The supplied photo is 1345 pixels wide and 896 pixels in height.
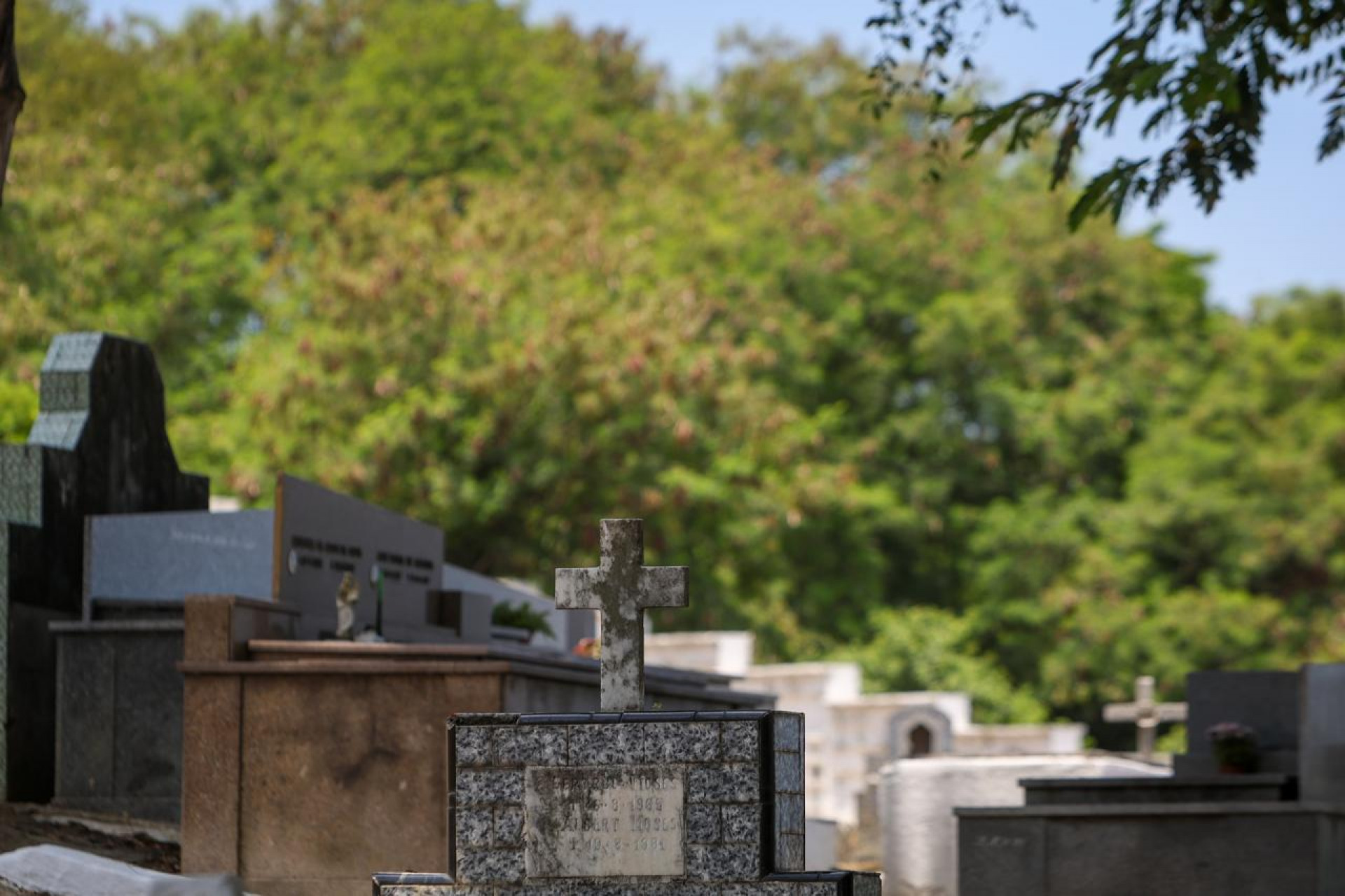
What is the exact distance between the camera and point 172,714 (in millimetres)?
14805

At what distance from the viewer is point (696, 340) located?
128 ft

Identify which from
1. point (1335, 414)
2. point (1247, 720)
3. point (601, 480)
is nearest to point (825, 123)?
A: point (1335, 414)

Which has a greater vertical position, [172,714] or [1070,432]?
[1070,432]

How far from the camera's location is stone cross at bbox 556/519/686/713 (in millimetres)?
10539

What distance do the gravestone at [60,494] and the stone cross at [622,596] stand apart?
599 cm

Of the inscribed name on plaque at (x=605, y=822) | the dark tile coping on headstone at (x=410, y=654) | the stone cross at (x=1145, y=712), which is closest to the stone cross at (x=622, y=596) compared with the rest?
the inscribed name on plaque at (x=605, y=822)

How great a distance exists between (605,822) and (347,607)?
15.7 feet

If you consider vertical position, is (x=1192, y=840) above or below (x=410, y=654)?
below

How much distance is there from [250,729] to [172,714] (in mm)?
2070

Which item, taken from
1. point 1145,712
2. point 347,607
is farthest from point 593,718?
point 1145,712

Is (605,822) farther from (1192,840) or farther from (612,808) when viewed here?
(1192,840)

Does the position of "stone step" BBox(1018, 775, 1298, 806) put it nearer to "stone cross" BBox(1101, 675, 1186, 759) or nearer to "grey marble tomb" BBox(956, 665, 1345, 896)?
"grey marble tomb" BBox(956, 665, 1345, 896)

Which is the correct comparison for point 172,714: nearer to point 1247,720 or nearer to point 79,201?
point 1247,720

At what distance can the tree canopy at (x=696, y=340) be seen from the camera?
1296 inches
